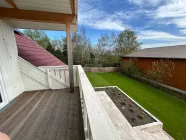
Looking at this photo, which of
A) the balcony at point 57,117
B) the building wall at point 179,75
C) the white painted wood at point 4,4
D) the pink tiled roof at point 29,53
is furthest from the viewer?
the building wall at point 179,75

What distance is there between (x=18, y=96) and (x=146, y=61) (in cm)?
974

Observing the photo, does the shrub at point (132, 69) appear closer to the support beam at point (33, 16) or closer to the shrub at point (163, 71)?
the shrub at point (163, 71)

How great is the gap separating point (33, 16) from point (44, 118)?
8.34 feet

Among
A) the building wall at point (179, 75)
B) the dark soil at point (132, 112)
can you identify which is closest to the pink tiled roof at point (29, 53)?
the dark soil at point (132, 112)

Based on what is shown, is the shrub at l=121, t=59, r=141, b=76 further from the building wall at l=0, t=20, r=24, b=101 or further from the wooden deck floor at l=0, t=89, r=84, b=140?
the building wall at l=0, t=20, r=24, b=101

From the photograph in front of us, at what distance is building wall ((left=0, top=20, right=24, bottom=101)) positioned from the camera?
282 cm

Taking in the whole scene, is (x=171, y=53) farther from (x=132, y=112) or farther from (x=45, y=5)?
(x=45, y=5)

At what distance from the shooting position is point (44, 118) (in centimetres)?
229

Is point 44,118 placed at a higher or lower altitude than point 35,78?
lower

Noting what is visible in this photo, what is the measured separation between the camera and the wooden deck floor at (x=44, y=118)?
183 cm

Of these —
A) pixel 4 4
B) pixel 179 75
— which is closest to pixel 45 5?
pixel 4 4

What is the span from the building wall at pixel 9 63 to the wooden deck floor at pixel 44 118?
0.38m

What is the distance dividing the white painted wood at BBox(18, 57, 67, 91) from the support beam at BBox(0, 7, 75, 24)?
1425 millimetres

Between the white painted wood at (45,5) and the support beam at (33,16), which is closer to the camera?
the white painted wood at (45,5)
